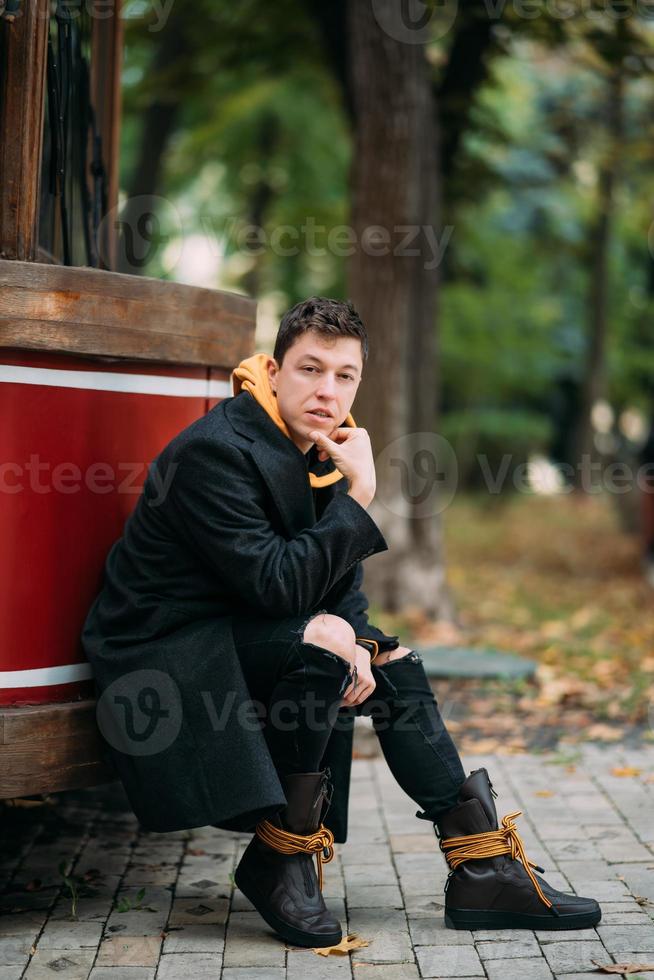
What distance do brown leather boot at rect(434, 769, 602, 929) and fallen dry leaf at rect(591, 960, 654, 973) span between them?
0.89 ft

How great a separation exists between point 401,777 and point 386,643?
0.36 meters

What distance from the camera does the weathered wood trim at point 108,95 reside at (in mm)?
4578

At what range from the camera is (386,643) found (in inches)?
132

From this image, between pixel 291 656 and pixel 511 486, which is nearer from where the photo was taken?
pixel 291 656

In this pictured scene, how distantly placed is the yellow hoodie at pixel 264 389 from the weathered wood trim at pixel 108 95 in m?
1.42

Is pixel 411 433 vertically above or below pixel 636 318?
below

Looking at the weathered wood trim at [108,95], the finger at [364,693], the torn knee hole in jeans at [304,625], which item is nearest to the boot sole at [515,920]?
the finger at [364,693]

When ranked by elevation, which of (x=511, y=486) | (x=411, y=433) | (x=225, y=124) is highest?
(x=225, y=124)

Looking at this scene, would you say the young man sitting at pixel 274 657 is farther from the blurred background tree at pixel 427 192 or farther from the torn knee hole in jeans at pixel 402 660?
the blurred background tree at pixel 427 192

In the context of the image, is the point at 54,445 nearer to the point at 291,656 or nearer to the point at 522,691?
the point at 291,656

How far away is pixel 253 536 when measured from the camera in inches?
119

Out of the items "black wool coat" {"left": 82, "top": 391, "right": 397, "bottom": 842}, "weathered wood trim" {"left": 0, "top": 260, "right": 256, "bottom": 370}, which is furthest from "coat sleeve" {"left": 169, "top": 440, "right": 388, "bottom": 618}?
"weathered wood trim" {"left": 0, "top": 260, "right": 256, "bottom": 370}

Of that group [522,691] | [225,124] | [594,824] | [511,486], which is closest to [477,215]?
[225,124]

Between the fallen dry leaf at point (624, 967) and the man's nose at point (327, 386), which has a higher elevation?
the man's nose at point (327, 386)
